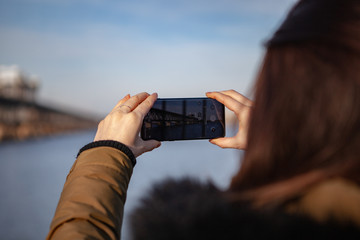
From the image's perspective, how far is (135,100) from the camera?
1138 millimetres

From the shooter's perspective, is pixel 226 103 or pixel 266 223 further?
pixel 226 103

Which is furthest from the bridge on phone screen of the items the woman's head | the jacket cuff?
the woman's head

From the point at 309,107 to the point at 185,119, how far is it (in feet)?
3.14

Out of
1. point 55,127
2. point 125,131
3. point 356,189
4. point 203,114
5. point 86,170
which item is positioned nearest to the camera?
point 356,189

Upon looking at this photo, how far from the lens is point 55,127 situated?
164 feet

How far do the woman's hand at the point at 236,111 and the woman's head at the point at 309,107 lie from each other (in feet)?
1.80

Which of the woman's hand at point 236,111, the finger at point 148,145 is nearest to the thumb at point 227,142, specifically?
the woman's hand at point 236,111

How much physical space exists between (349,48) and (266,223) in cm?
34

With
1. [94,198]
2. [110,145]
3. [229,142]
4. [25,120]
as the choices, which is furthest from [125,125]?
[25,120]

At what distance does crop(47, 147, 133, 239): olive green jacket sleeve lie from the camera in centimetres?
73

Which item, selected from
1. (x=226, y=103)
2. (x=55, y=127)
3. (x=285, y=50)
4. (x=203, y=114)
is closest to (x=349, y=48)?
(x=285, y=50)

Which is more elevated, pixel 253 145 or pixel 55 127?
pixel 253 145

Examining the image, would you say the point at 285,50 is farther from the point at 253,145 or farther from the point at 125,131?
the point at 125,131

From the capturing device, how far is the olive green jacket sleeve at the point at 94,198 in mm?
734
